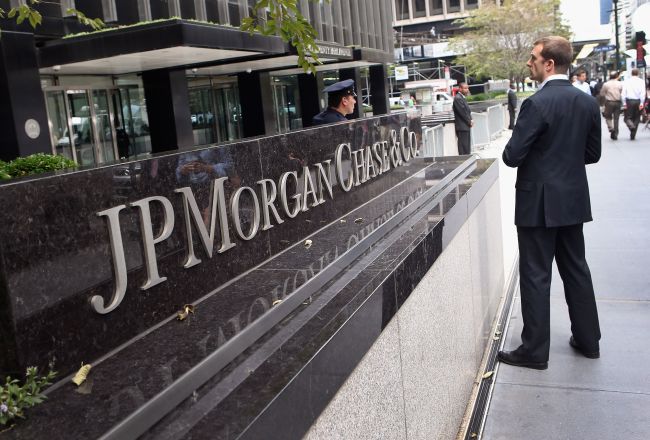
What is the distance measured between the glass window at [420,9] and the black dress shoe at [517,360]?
79725 millimetres

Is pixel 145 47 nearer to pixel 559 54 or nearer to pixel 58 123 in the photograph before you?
pixel 58 123

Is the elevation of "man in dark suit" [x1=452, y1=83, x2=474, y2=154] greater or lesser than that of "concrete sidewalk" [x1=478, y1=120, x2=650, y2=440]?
greater

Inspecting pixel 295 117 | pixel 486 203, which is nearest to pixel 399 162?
pixel 486 203

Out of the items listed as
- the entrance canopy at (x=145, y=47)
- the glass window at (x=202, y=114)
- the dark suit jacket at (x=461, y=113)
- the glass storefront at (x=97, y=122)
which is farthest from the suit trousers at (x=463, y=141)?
the glass window at (x=202, y=114)

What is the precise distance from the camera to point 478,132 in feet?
70.7

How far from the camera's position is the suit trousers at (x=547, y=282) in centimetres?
455

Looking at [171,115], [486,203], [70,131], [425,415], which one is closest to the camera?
[425,415]

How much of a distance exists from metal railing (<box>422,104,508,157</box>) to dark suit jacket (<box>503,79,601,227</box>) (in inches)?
329

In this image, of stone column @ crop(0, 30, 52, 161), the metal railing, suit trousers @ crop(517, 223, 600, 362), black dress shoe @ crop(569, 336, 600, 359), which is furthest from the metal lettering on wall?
stone column @ crop(0, 30, 52, 161)

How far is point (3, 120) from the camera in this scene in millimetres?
13016

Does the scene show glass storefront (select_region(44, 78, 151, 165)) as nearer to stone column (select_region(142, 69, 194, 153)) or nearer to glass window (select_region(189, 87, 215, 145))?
stone column (select_region(142, 69, 194, 153))

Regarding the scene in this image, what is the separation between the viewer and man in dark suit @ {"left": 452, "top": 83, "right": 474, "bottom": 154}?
17156mm

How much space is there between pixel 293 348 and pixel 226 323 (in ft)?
1.31

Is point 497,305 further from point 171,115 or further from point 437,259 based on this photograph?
point 171,115
